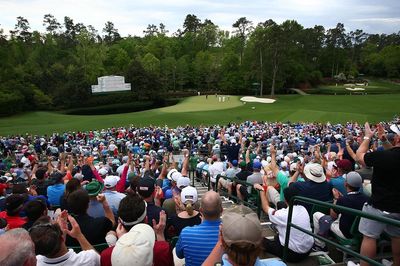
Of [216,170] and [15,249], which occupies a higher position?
[15,249]

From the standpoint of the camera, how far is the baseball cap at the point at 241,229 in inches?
89.7

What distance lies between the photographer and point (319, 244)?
4.93 m

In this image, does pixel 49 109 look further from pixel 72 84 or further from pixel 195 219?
pixel 195 219

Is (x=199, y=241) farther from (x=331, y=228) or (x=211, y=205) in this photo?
(x=331, y=228)

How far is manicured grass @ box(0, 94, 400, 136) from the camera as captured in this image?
43156mm

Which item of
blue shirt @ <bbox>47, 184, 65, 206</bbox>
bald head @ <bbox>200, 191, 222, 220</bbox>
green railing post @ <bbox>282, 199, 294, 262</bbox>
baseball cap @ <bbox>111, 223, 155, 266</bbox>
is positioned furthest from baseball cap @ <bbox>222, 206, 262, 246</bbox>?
blue shirt @ <bbox>47, 184, 65, 206</bbox>

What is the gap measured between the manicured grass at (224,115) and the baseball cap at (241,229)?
4008 centimetres

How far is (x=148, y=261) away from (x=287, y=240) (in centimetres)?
210

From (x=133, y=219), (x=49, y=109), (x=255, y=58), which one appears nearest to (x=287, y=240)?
(x=133, y=219)

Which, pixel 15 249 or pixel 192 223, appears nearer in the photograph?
pixel 15 249

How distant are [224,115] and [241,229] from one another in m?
46.6

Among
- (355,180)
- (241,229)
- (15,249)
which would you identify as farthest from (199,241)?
(355,180)

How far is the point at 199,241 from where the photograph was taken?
357cm

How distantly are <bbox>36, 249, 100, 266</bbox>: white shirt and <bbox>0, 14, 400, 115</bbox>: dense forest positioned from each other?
186ft
